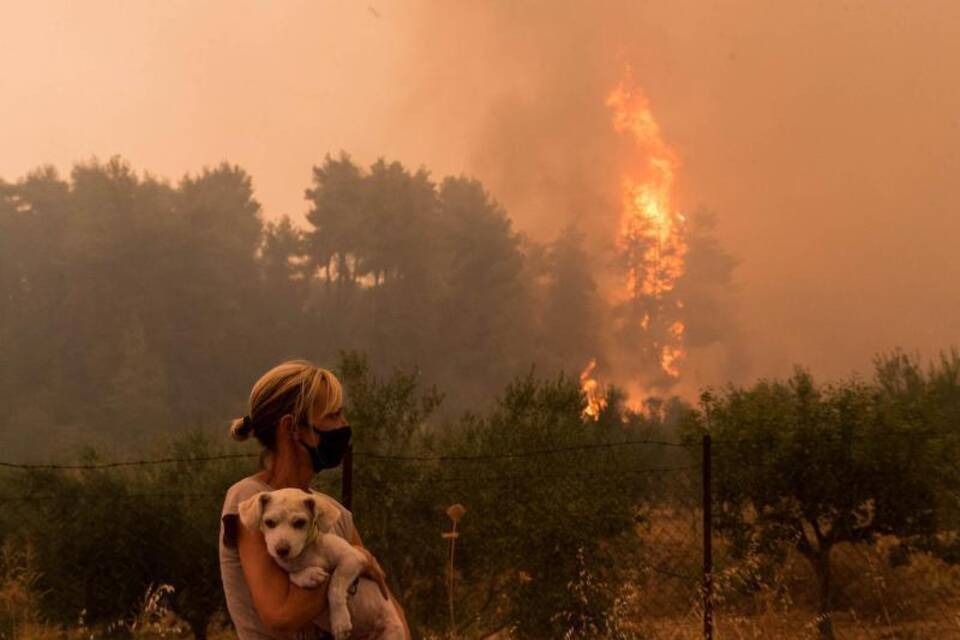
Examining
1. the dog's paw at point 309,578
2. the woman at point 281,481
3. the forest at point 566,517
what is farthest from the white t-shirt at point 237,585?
the forest at point 566,517

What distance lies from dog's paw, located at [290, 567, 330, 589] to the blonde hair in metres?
0.49

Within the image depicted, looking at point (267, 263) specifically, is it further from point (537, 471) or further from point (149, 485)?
point (537, 471)

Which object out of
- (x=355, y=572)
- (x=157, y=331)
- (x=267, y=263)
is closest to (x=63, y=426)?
(x=157, y=331)

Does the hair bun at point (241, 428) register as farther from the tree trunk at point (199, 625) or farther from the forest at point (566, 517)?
the tree trunk at point (199, 625)

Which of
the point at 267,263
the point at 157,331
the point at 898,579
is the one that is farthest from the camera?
the point at 267,263

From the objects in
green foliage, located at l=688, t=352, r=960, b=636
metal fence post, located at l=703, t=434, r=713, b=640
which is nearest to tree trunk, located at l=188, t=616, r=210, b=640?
green foliage, located at l=688, t=352, r=960, b=636

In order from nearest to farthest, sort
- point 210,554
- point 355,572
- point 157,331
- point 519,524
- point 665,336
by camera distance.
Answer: point 355,572 → point 519,524 → point 210,554 → point 157,331 → point 665,336

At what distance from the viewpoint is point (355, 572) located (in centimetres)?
291

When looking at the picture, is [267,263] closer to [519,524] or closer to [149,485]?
[149,485]

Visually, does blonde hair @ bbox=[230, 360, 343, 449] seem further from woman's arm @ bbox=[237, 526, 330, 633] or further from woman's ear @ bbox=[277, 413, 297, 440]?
woman's arm @ bbox=[237, 526, 330, 633]

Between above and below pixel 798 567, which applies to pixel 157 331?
above

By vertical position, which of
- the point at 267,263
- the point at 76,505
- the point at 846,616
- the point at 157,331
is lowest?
the point at 846,616

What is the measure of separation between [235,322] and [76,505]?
7580cm

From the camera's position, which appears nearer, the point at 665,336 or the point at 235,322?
the point at 235,322
